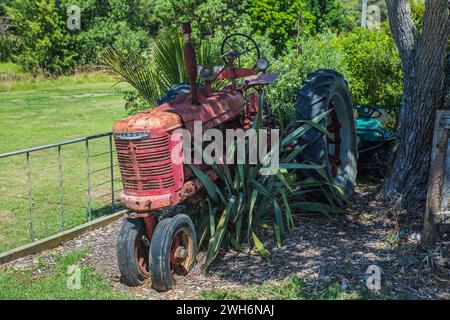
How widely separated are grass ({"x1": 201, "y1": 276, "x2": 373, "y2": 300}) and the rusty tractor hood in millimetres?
1316

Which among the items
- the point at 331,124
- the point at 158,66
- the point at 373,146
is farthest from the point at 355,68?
the point at 158,66

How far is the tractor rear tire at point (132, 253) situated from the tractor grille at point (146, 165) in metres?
0.30

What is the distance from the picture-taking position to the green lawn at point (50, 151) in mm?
6465

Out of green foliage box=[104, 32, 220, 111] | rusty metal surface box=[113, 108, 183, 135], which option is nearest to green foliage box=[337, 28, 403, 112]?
green foliage box=[104, 32, 220, 111]

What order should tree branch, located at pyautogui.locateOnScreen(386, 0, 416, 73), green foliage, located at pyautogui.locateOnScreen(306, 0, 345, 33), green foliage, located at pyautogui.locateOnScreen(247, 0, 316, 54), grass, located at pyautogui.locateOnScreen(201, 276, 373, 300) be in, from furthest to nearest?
green foliage, located at pyautogui.locateOnScreen(306, 0, 345, 33) → green foliage, located at pyautogui.locateOnScreen(247, 0, 316, 54) → tree branch, located at pyautogui.locateOnScreen(386, 0, 416, 73) → grass, located at pyautogui.locateOnScreen(201, 276, 373, 300)

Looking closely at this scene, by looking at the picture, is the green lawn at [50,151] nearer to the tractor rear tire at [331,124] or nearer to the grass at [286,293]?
the tractor rear tire at [331,124]

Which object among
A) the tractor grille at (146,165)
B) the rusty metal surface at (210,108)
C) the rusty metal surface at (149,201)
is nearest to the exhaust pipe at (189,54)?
the rusty metal surface at (210,108)

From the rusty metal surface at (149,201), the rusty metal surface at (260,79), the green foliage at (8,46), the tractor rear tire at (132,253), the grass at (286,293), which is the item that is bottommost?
the grass at (286,293)

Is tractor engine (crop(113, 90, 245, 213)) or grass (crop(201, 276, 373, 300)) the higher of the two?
tractor engine (crop(113, 90, 245, 213))

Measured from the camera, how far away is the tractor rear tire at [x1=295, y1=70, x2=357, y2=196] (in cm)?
534

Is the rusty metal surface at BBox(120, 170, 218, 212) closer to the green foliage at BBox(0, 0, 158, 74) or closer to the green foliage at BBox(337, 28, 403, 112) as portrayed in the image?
the green foliage at BBox(337, 28, 403, 112)

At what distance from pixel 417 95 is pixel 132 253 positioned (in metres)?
3.01
